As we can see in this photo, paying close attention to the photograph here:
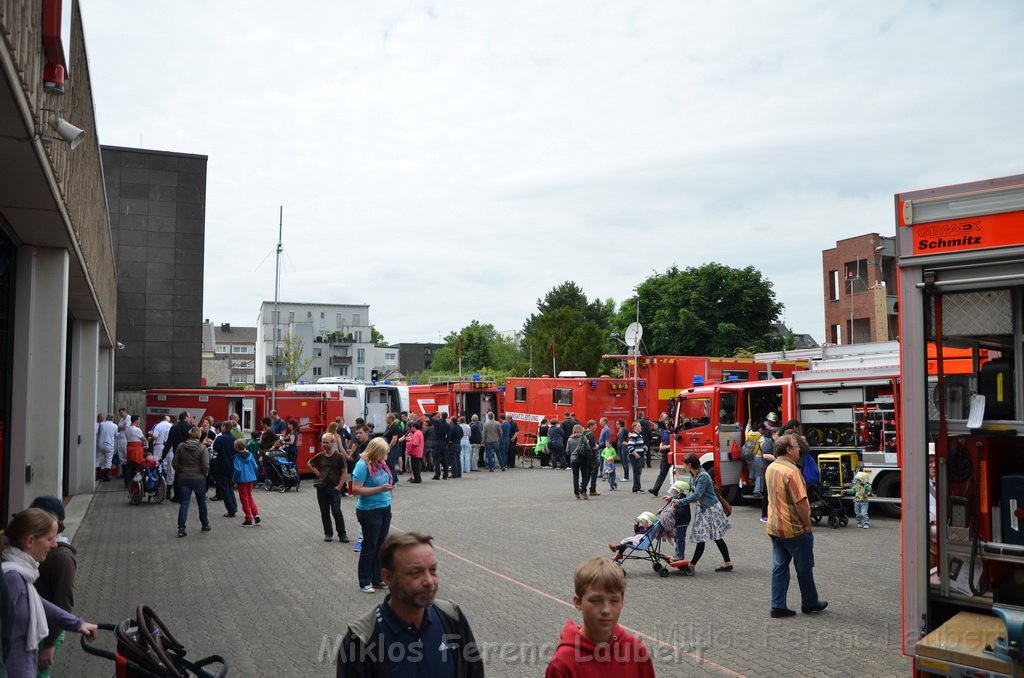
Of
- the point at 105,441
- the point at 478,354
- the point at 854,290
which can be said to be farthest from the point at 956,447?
the point at 478,354

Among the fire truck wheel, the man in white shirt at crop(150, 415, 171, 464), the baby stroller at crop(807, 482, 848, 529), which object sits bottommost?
the baby stroller at crop(807, 482, 848, 529)

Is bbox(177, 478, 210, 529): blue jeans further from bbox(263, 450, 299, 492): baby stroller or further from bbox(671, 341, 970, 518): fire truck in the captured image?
bbox(671, 341, 970, 518): fire truck

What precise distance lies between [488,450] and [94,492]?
12514 mm

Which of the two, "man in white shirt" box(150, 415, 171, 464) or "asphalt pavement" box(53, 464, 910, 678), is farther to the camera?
"man in white shirt" box(150, 415, 171, 464)

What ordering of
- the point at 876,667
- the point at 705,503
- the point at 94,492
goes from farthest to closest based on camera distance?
the point at 94,492 → the point at 705,503 → the point at 876,667

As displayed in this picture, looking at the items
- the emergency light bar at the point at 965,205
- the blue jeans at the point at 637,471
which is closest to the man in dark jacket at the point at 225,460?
the blue jeans at the point at 637,471

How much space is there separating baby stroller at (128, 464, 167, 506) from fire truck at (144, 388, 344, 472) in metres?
5.39

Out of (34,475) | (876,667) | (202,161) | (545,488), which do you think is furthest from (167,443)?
(202,161)

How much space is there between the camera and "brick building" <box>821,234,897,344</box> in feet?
147

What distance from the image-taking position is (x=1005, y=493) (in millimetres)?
4984

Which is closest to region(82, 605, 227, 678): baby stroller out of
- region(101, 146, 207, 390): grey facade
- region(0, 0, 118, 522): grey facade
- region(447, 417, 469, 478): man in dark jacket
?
region(0, 0, 118, 522): grey facade

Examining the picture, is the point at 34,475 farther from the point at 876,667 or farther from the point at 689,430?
the point at 689,430

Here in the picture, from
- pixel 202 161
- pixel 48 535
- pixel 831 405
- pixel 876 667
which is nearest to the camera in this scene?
pixel 48 535

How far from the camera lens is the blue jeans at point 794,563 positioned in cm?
788
